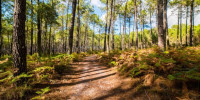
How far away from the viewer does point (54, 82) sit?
4.55 m

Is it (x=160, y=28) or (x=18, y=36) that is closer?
(x=18, y=36)

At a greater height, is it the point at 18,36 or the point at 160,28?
the point at 160,28

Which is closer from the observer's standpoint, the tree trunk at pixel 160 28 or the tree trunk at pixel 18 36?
the tree trunk at pixel 18 36

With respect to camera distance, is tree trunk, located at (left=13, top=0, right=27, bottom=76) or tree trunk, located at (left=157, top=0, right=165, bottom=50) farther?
tree trunk, located at (left=157, top=0, right=165, bottom=50)

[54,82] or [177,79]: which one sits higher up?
[177,79]

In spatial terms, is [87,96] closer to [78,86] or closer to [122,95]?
[78,86]

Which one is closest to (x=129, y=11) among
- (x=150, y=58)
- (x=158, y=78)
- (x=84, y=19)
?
(x=84, y=19)

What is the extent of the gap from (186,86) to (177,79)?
1.13 ft

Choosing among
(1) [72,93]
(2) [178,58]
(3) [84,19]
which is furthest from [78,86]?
(3) [84,19]

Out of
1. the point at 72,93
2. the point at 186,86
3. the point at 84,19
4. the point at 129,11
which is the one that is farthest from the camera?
the point at 84,19

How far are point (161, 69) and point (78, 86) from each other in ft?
→ 12.2

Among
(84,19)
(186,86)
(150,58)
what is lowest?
(186,86)

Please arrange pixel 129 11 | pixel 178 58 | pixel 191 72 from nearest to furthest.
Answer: pixel 191 72 → pixel 178 58 → pixel 129 11

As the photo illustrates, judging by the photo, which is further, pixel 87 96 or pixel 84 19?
pixel 84 19
